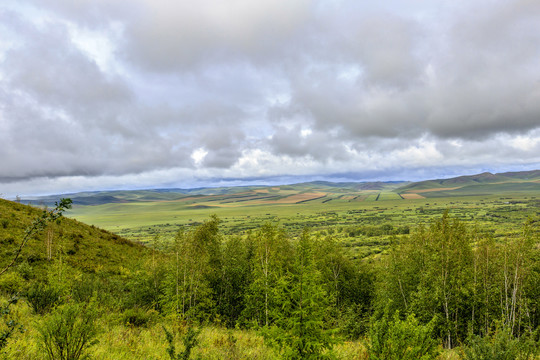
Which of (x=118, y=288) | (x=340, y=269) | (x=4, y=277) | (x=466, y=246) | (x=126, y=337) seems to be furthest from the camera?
(x=340, y=269)

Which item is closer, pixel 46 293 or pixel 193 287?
pixel 46 293

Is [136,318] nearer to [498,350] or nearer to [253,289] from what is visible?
[253,289]

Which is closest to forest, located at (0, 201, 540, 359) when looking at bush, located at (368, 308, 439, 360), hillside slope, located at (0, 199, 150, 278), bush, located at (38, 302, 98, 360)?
bush, located at (368, 308, 439, 360)

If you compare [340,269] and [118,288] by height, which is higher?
[118,288]

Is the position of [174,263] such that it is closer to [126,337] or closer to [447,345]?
[126,337]

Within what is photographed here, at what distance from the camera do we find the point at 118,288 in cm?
2314

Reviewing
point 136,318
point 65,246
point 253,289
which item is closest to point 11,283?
point 136,318

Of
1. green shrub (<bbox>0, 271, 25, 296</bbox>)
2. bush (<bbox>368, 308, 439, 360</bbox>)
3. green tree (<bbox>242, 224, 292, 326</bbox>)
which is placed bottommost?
green tree (<bbox>242, 224, 292, 326</bbox>)

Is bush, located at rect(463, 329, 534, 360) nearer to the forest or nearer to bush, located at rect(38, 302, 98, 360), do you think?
the forest

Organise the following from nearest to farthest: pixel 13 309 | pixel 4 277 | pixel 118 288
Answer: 1. pixel 13 309
2. pixel 4 277
3. pixel 118 288

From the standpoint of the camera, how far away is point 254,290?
25062 mm

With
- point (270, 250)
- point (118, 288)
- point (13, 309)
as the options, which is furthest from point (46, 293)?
point (270, 250)

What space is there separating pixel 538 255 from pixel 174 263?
40.1m

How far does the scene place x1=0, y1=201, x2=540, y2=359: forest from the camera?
995cm
